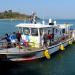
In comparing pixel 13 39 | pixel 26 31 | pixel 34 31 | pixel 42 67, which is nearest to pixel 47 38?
pixel 34 31

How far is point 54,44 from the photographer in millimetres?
23219

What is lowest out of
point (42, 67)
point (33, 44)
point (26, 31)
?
point (42, 67)

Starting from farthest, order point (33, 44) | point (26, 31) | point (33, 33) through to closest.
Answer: point (26, 31), point (33, 33), point (33, 44)

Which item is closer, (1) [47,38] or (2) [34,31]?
(2) [34,31]

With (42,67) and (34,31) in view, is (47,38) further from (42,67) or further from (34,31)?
(42,67)

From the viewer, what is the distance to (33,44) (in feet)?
67.9

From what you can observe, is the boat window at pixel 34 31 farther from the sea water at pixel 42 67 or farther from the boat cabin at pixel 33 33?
the sea water at pixel 42 67

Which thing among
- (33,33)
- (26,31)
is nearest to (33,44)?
(33,33)

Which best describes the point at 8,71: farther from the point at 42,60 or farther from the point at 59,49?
the point at 59,49

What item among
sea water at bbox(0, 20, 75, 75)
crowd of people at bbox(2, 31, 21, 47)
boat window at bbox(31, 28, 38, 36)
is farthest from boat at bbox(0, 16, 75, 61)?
sea water at bbox(0, 20, 75, 75)

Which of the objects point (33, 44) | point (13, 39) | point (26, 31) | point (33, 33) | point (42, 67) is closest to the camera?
point (42, 67)

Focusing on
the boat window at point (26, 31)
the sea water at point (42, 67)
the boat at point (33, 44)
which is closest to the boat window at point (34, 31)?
the boat at point (33, 44)

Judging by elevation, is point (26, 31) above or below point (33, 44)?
above

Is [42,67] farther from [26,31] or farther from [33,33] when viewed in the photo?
[26,31]
